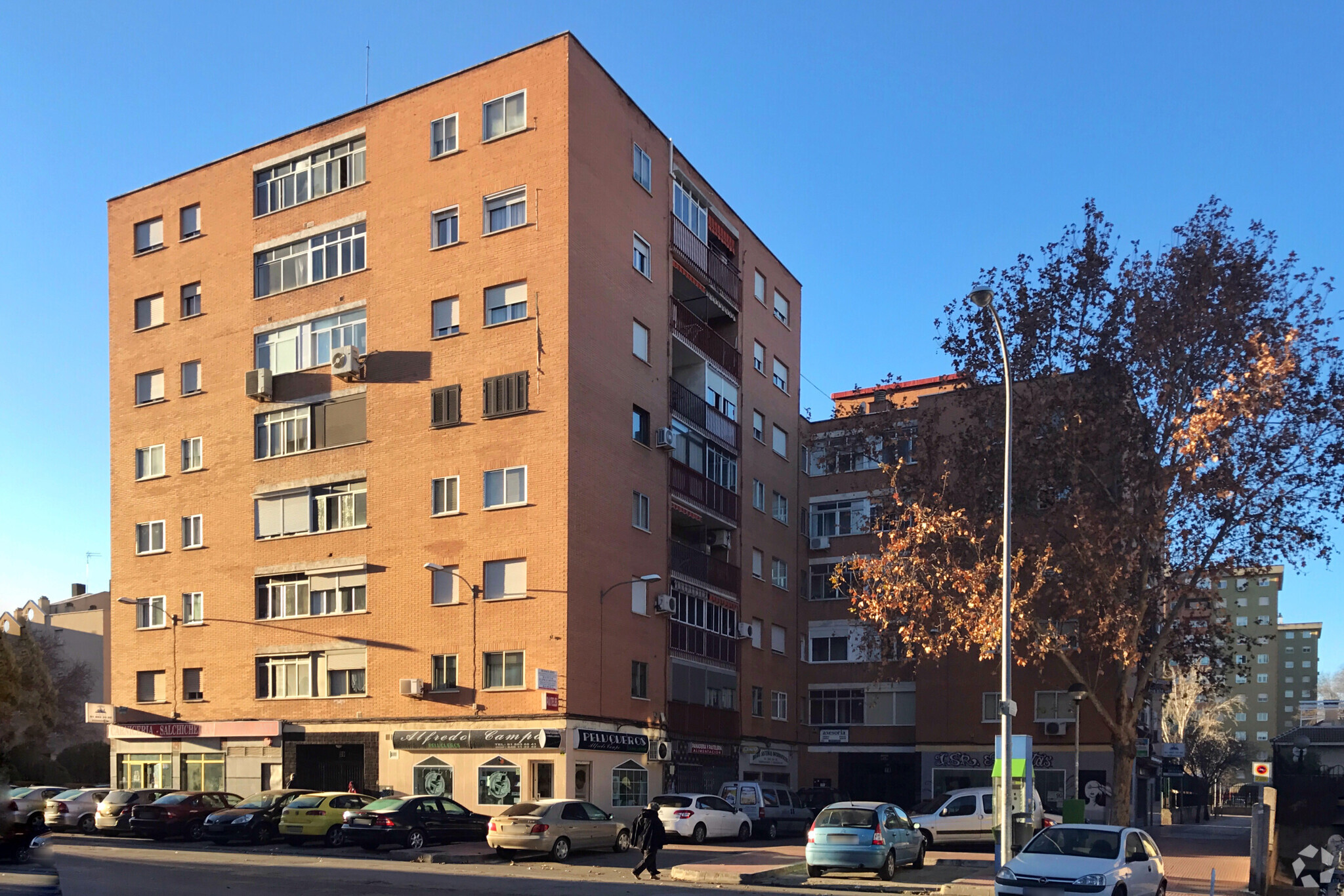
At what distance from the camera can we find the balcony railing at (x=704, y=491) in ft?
135

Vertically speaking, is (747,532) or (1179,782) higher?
(747,532)

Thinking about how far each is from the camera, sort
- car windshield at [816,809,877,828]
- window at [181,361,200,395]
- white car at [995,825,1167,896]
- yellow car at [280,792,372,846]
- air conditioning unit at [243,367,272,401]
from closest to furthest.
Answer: white car at [995,825,1167,896] → car windshield at [816,809,877,828] → yellow car at [280,792,372,846] → air conditioning unit at [243,367,272,401] → window at [181,361,200,395]

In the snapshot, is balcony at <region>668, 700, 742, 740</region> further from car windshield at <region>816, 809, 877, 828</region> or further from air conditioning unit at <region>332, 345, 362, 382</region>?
car windshield at <region>816, 809, 877, 828</region>

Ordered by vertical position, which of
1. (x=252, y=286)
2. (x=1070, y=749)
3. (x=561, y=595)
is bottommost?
(x=1070, y=749)

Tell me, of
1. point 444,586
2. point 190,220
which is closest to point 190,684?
point 444,586

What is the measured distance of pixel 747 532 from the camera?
47.4m

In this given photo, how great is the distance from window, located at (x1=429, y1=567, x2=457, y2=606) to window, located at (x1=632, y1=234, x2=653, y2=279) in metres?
11.4

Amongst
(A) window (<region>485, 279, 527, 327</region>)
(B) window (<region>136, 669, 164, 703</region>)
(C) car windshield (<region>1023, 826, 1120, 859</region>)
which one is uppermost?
(A) window (<region>485, 279, 527, 327</region>)

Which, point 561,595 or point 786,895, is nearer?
point 786,895

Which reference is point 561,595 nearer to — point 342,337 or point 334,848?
point 334,848

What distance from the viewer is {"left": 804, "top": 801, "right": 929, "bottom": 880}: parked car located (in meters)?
23.4

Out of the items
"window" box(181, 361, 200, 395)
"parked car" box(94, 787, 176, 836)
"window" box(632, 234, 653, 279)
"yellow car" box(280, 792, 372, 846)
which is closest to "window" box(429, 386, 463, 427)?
"window" box(632, 234, 653, 279)

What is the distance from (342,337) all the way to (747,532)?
16998mm

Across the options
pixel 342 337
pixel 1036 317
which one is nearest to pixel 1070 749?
pixel 1036 317
